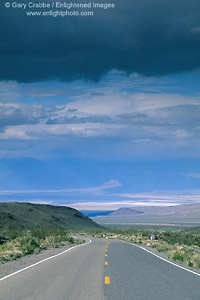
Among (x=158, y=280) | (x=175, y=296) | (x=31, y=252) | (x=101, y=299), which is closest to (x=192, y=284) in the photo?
(x=158, y=280)

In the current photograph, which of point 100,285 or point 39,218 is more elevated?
point 39,218

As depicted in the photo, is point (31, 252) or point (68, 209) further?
point (68, 209)

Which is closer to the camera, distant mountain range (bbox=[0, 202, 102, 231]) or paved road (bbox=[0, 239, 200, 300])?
paved road (bbox=[0, 239, 200, 300])

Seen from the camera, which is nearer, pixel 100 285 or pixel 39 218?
pixel 100 285

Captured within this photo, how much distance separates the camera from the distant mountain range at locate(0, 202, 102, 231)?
349 feet

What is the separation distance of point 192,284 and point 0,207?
11423 cm

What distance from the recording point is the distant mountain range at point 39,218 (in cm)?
10625

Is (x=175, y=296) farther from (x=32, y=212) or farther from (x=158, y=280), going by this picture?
(x=32, y=212)

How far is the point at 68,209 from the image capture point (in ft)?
548

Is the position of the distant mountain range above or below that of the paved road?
above

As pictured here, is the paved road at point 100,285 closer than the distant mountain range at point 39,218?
Yes

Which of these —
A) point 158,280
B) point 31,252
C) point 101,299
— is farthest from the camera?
point 31,252

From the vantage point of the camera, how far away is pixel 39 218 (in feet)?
408

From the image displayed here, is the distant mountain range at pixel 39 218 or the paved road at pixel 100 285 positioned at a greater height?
the distant mountain range at pixel 39 218
